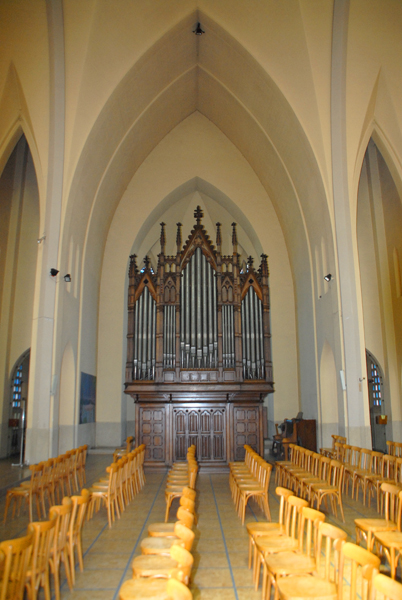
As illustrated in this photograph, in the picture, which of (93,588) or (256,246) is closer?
(93,588)

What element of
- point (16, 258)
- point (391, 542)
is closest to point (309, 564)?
point (391, 542)

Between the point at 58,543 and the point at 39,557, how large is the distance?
55 cm

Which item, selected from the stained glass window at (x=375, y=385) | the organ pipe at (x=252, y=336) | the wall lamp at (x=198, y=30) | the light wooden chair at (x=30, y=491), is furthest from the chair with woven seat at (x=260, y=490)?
the wall lamp at (x=198, y=30)

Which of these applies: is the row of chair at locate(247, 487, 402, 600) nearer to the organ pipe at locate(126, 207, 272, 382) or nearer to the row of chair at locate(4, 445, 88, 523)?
the row of chair at locate(4, 445, 88, 523)

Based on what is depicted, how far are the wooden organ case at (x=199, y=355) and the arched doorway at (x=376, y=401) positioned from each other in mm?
4731

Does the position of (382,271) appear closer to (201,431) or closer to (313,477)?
(201,431)

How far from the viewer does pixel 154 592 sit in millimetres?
3646

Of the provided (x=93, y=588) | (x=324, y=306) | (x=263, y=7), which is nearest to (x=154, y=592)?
(x=93, y=588)

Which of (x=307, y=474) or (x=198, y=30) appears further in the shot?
(x=198, y=30)

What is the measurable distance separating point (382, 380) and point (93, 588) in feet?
43.0

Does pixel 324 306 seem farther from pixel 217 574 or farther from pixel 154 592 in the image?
pixel 154 592

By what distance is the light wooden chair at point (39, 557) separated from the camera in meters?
3.92

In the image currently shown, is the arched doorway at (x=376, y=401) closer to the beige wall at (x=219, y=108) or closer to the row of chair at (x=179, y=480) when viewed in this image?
the beige wall at (x=219, y=108)

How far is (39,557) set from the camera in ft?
13.5
